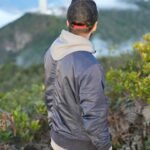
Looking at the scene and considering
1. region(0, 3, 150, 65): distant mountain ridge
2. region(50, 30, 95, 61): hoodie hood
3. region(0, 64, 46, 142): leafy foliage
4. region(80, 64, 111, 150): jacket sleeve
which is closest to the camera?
region(80, 64, 111, 150): jacket sleeve

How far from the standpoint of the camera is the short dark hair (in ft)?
10.3

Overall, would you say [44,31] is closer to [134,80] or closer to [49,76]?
[134,80]

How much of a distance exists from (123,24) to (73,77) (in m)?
24.7

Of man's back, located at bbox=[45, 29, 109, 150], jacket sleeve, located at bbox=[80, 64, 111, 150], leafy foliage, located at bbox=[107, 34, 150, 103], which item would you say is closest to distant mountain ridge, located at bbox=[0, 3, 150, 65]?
leafy foliage, located at bbox=[107, 34, 150, 103]

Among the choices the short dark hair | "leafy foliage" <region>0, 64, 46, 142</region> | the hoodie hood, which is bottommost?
"leafy foliage" <region>0, 64, 46, 142</region>

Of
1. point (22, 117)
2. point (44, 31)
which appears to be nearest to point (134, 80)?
point (22, 117)

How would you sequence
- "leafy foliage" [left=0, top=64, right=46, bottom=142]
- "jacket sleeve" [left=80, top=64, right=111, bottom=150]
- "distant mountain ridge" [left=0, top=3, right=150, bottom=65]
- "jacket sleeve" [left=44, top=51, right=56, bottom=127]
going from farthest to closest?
"distant mountain ridge" [left=0, top=3, right=150, bottom=65], "leafy foliage" [left=0, top=64, right=46, bottom=142], "jacket sleeve" [left=44, top=51, right=56, bottom=127], "jacket sleeve" [left=80, top=64, right=111, bottom=150]

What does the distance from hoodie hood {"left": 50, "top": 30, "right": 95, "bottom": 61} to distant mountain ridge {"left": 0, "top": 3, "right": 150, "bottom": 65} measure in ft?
60.8

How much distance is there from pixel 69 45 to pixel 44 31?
93.8 feet

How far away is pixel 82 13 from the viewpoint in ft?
10.4

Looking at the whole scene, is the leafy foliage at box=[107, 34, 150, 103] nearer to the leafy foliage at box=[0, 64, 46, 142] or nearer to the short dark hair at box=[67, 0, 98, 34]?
the leafy foliage at box=[0, 64, 46, 142]

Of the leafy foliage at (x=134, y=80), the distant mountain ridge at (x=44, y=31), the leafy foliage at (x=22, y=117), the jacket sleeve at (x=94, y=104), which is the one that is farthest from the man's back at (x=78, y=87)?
the distant mountain ridge at (x=44, y=31)

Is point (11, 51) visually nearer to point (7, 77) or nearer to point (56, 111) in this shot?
point (7, 77)

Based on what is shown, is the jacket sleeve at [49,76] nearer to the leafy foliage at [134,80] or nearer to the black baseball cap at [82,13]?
the black baseball cap at [82,13]
